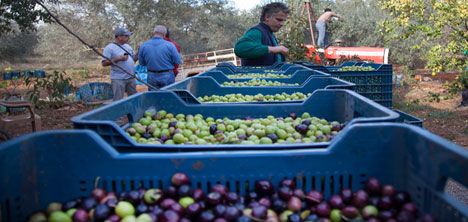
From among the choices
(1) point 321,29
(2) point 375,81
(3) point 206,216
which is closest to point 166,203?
(3) point 206,216

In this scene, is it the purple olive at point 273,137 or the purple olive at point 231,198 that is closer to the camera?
the purple olive at point 231,198

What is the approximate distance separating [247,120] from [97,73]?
22.9m

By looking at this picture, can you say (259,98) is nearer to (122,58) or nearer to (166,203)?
(166,203)

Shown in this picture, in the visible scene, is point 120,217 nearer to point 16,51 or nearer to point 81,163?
point 81,163

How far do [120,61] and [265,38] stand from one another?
3.04 m

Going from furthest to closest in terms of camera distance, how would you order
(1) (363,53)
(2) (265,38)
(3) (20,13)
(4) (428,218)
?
(1) (363,53)
(3) (20,13)
(2) (265,38)
(4) (428,218)

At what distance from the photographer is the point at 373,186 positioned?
143 cm

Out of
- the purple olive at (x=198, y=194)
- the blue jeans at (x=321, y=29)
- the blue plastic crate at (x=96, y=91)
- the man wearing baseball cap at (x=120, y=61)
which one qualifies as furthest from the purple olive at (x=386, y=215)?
the blue plastic crate at (x=96, y=91)

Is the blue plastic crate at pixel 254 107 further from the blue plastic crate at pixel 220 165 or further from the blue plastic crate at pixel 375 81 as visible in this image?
A: the blue plastic crate at pixel 375 81

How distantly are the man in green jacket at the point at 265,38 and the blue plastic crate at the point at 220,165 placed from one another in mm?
3702

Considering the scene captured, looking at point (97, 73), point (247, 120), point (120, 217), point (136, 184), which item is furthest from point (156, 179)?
point (97, 73)

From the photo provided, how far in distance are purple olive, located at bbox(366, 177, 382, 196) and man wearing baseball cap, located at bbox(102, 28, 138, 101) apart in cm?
588

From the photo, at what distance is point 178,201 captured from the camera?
145cm

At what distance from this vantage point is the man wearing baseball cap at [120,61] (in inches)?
264
